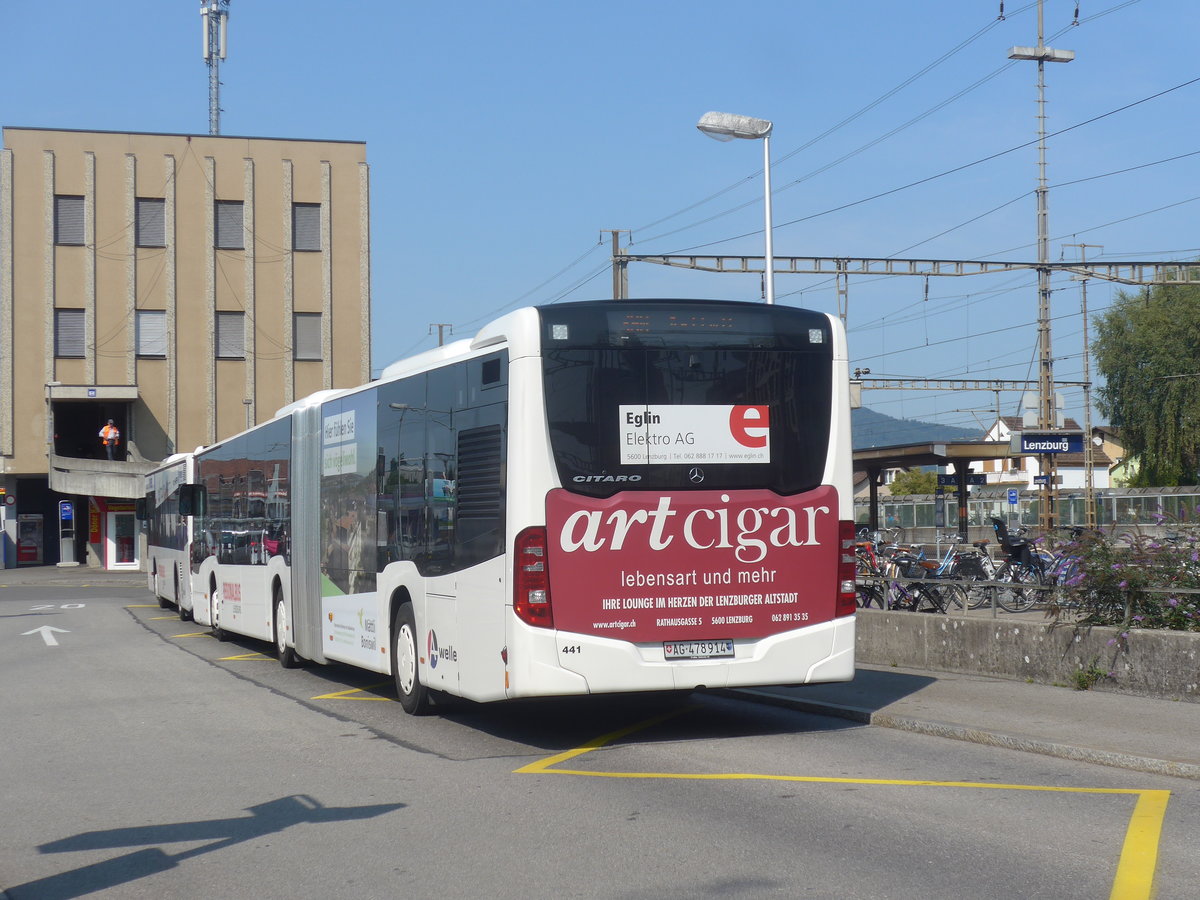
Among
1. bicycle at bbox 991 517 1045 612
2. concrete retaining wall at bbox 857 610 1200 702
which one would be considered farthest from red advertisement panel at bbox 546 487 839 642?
bicycle at bbox 991 517 1045 612

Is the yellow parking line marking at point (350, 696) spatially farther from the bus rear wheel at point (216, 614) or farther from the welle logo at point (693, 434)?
the bus rear wheel at point (216, 614)

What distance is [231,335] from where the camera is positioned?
60.6 m

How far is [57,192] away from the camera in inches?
2299

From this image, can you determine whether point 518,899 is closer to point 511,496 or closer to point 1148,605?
point 511,496

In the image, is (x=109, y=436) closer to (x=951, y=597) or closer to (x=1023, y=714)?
(x=951, y=597)

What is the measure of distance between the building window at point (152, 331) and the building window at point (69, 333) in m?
2.37

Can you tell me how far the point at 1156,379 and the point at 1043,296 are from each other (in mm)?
34348

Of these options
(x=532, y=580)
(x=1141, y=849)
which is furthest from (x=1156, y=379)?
(x=1141, y=849)

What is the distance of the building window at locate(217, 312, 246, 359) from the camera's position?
2379 inches

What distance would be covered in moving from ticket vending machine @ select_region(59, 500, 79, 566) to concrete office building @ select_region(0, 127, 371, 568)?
0.09 meters

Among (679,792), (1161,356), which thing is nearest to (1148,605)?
(679,792)

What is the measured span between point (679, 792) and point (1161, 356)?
220ft

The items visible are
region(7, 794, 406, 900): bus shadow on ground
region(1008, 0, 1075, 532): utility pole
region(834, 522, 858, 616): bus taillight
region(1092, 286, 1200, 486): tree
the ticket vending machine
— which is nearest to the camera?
region(7, 794, 406, 900): bus shadow on ground

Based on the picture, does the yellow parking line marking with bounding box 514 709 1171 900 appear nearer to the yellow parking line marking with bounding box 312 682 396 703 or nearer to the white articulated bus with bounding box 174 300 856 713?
the white articulated bus with bounding box 174 300 856 713
